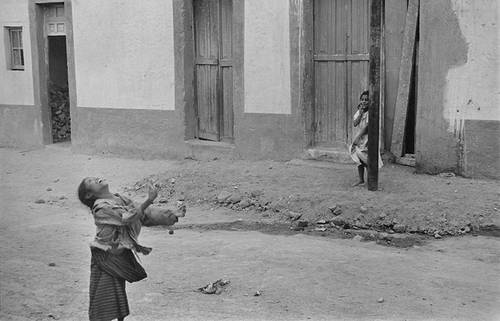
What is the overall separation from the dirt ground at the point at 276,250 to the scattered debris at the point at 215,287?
0.07 m

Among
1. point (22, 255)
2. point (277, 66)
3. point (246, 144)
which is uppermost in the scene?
→ point (277, 66)

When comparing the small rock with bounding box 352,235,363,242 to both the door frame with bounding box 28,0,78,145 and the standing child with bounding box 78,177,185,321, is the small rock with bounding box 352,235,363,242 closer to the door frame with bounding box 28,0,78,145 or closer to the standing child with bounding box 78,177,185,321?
the standing child with bounding box 78,177,185,321

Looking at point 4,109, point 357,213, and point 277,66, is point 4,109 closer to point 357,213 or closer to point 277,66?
point 277,66

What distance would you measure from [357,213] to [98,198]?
3.96 metres

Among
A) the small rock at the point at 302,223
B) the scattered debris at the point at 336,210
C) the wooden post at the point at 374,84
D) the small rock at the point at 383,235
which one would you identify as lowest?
the small rock at the point at 383,235

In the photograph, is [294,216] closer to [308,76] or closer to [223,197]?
[223,197]

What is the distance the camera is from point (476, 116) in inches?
351

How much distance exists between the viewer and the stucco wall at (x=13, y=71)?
14609mm

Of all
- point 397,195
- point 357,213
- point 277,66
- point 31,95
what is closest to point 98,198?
point 357,213

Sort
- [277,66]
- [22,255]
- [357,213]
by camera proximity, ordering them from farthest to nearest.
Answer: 1. [277,66]
2. [357,213]
3. [22,255]

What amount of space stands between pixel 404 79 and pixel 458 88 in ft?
3.20

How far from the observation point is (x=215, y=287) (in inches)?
237

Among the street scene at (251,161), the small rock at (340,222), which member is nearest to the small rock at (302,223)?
the street scene at (251,161)

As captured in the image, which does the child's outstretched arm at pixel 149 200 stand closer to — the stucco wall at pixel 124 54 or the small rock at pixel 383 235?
the small rock at pixel 383 235
